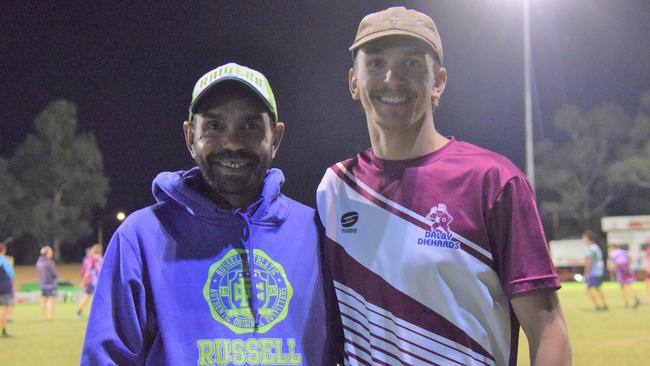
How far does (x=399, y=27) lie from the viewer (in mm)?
2840

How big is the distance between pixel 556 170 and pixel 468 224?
47.8 metres

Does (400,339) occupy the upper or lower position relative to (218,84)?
lower

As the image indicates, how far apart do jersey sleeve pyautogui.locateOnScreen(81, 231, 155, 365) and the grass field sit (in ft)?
13.8

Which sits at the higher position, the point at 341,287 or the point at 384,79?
the point at 384,79

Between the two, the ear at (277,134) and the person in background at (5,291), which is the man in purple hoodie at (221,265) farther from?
the person in background at (5,291)

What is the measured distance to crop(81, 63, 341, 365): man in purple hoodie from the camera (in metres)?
2.49

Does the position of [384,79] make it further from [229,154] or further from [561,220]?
[561,220]

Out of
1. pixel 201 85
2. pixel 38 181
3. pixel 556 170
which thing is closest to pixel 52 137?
pixel 38 181

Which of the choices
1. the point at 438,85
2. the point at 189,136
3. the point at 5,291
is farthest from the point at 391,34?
the point at 5,291

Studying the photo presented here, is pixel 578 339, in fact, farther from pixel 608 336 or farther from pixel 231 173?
pixel 231 173

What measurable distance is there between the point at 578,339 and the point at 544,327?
906cm

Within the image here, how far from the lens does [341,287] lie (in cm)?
278

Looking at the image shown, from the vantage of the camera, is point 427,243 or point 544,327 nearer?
point 544,327

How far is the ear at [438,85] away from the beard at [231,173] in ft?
2.53
